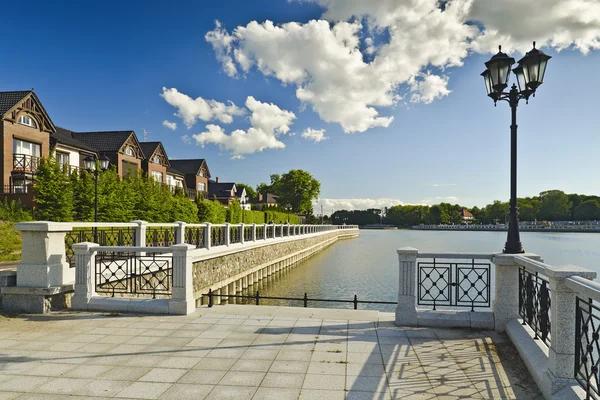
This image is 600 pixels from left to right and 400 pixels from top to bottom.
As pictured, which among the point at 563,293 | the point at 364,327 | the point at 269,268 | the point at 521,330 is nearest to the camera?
the point at 563,293

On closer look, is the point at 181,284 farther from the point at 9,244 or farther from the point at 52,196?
the point at 52,196

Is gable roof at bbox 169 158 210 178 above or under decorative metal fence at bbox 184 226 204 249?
above

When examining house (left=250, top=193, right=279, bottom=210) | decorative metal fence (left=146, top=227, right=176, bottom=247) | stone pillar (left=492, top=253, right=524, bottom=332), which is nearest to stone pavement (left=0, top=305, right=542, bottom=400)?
stone pillar (left=492, top=253, right=524, bottom=332)

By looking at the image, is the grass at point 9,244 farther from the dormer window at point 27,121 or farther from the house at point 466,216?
the house at point 466,216

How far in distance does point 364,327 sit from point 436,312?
4.90 ft

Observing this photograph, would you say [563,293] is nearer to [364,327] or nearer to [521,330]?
[521,330]

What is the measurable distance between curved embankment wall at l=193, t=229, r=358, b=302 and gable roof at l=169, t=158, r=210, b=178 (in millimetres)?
23393

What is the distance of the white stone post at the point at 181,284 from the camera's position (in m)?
7.80

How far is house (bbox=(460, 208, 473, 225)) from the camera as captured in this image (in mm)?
174575

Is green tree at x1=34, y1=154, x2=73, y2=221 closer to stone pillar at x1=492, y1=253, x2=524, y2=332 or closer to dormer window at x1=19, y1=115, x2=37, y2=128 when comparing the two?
dormer window at x1=19, y1=115, x2=37, y2=128

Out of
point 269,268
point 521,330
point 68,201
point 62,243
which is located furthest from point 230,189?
point 521,330

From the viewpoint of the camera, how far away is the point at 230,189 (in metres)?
69.2

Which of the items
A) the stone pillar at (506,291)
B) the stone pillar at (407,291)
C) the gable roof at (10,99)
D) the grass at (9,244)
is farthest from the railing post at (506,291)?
the gable roof at (10,99)

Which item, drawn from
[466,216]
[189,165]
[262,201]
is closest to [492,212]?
[466,216]
